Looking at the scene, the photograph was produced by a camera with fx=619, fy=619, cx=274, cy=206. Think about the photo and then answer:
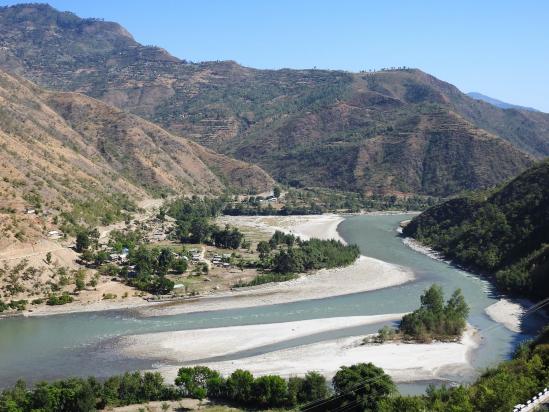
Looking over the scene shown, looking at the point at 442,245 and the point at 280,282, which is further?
the point at 442,245

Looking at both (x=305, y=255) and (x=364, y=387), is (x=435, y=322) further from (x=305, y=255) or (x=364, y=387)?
(x=305, y=255)

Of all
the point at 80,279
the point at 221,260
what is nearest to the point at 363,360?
the point at 80,279

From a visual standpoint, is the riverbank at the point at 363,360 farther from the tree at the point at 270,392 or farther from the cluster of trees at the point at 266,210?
the cluster of trees at the point at 266,210

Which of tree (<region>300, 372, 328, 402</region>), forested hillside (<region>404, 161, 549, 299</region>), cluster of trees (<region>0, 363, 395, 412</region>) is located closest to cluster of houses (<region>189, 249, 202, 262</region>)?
forested hillside (<region>404, 161, 549, 299</region>)

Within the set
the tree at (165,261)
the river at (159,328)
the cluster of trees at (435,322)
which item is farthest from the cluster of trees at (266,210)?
the cluster of trees at (435,322)

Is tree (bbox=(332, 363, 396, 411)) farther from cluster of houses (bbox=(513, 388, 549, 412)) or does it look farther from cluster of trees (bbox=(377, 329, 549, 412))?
cluster of houses (bbox=(513, 388, 549, 412))

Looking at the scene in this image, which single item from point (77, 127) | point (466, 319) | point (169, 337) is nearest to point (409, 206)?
point (77, 127)

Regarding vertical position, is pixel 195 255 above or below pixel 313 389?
above

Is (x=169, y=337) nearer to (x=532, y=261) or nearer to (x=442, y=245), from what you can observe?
(x=532, y=261)
